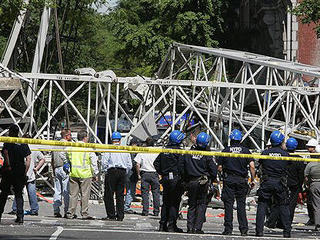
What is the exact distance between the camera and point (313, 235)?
60.7 ft

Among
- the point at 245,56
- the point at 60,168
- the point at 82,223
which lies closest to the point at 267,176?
the point at 82,223

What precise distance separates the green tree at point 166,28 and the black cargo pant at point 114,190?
24.7 meters

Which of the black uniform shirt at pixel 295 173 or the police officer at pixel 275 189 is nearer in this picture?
the police officer at pixel 275 189

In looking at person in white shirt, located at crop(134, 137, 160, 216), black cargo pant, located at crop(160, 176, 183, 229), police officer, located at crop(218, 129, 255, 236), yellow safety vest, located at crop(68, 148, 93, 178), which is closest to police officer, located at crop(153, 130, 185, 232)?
black cargo pant, located at crop(160, 176, 183, 229)

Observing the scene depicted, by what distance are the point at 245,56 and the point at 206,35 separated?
15742 mm

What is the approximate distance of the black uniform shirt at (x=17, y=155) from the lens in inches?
685

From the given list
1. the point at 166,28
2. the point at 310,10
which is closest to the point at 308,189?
the point at 310,10

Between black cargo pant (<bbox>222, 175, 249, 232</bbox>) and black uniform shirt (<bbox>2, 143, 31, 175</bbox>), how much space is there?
3641 mm

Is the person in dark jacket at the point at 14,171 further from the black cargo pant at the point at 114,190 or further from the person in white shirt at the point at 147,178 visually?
the person in white shirt at the point at 147,178

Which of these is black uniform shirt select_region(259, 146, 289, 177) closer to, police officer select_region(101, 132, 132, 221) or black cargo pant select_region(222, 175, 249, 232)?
black cargo pant select_region(222, 175, 249, 232)

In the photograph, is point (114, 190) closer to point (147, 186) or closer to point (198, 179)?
point (147, 186)

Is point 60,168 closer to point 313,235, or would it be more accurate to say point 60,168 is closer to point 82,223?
point 82,223

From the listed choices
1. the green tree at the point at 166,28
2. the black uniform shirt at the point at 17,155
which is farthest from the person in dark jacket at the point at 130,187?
the green tree at the point at 166,28

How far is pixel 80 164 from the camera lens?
19.8 metres
